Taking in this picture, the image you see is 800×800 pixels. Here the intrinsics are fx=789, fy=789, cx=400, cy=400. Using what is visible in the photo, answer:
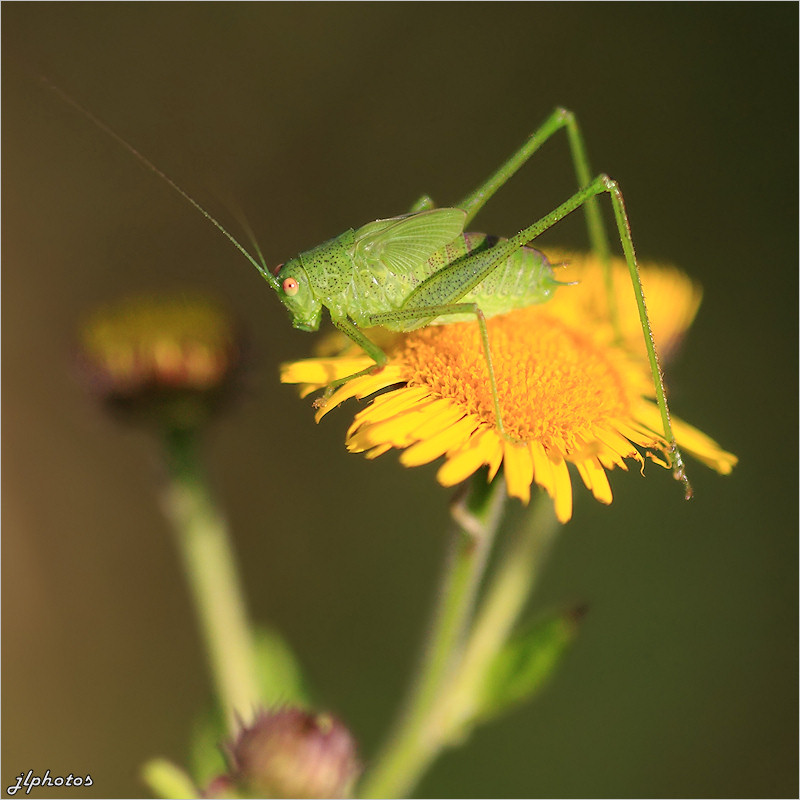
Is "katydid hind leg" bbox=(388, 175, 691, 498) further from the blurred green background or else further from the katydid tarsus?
the blurred green background

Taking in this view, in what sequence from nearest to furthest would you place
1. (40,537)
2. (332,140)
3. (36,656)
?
1. (36,656)
2. (40,537)
3. (332,140)

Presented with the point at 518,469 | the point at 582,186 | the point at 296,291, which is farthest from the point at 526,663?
the point at 582,186

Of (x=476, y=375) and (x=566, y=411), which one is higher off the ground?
(x=476, y=375)

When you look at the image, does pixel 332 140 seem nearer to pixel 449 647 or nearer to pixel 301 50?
pixel 301 50

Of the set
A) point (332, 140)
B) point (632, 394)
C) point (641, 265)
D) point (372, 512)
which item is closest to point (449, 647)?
point (632, 394)

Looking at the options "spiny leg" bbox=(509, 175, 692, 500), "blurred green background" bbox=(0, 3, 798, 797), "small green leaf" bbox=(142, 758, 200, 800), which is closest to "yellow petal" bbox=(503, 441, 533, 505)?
"spiny leg" bbox=(509, 175, 692, 500)

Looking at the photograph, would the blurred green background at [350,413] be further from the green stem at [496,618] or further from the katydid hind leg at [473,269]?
the katydid hind leg at [473,269]

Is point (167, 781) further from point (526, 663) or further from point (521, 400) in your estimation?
point (521, 400)
